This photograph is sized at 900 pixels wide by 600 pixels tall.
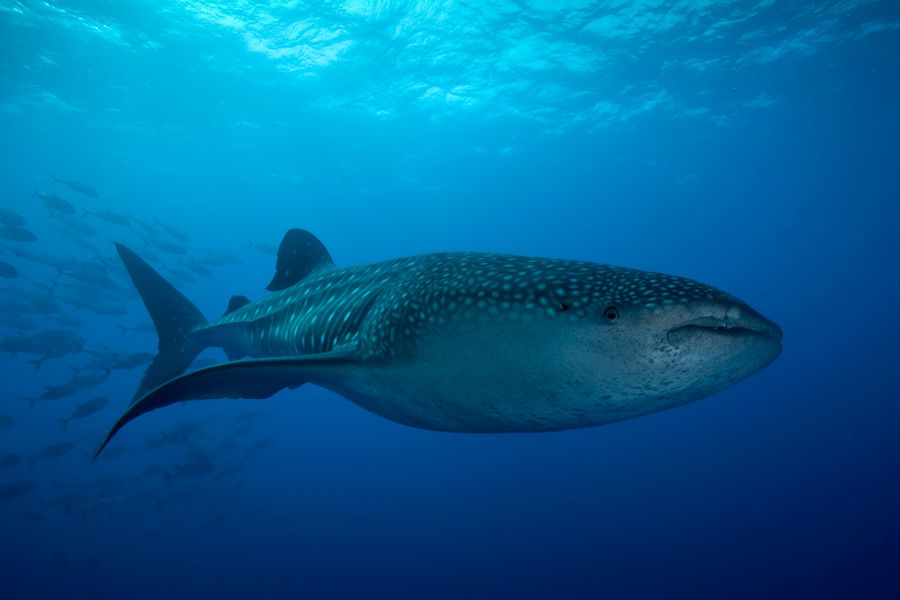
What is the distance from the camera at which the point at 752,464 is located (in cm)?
3192

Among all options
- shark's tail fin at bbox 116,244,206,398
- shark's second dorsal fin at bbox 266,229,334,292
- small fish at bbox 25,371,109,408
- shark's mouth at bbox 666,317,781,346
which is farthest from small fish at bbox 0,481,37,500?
shark's mouth at bbox 666,317,781,346

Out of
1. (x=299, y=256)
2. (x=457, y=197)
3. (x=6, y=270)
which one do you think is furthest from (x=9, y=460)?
(x=457, y=197)

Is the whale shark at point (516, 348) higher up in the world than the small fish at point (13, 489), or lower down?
higher up

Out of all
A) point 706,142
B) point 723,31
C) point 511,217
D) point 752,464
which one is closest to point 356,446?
point 511,217

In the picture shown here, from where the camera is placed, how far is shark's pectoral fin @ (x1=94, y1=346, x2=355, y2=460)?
9.05 feet

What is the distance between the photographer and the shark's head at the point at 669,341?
1.96m

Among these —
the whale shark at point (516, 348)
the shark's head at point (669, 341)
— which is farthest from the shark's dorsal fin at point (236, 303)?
the shark's head at point (669, 341)

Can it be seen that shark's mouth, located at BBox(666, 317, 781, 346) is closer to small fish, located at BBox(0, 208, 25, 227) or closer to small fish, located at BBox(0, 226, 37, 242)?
small fish, located at BBox(0, 226, 37, 242)

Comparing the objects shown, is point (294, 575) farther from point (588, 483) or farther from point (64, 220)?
point (64, 220)

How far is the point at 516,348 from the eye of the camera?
7.52 ft

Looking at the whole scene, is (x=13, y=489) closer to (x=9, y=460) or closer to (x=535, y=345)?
(x=9, y=460)

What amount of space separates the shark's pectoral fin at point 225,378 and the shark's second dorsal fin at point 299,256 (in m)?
2.94

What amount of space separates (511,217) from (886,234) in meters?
54.9

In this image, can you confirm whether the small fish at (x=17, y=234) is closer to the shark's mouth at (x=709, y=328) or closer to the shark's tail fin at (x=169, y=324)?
the shark's tail fin at (x=169, y=324)
